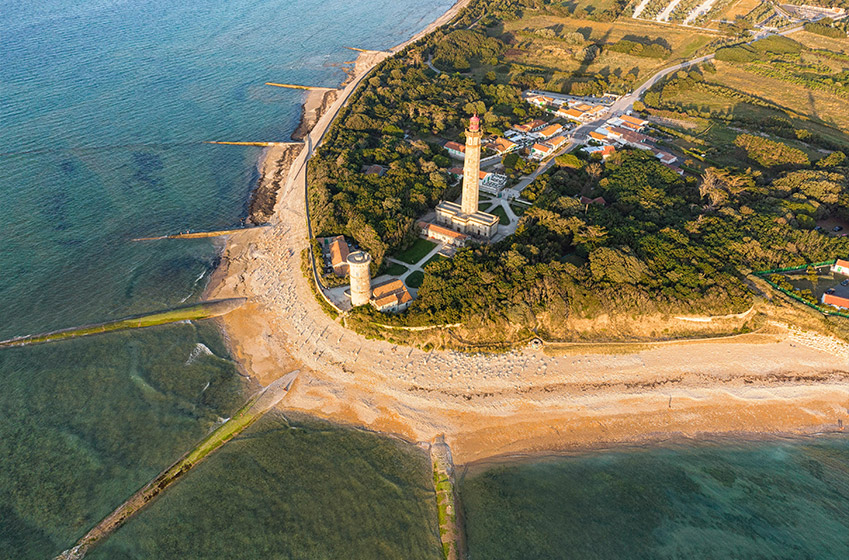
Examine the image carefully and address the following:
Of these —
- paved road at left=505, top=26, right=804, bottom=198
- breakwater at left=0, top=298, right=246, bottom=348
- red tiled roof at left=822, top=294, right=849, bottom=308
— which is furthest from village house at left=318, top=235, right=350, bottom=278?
red tiled roof at left=822, top=294, right=849, bottom=308

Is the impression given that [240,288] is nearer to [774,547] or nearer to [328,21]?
[774,547]

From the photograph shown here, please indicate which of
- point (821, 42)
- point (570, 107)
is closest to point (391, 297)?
point (570, 107)

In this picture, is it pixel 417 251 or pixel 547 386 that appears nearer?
pixel 547 386

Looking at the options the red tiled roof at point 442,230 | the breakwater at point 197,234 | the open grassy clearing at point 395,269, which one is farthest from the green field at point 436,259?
the breakwater at point 197,234

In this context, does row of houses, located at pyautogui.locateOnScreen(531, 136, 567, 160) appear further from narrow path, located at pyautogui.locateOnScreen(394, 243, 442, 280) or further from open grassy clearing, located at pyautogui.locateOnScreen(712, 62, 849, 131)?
open grassy clearing, located at pyautogui.locateOnScreen(712, 62, 849, 131)

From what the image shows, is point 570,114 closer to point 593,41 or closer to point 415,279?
point 415,279

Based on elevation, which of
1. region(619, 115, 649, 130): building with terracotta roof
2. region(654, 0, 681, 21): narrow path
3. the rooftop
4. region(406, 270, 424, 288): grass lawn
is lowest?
region(406, 270, 424, 288): grass lawn
